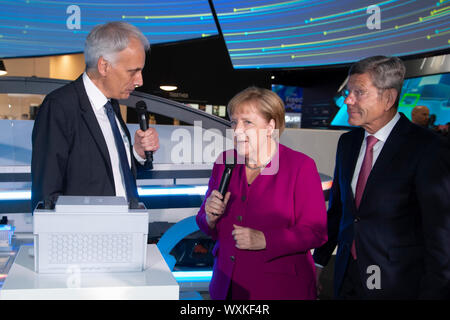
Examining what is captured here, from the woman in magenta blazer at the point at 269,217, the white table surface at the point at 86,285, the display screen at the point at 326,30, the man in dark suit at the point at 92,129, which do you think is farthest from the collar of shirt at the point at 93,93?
the display screen at the point at 326,30

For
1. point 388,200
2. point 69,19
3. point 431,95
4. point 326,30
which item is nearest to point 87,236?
point 388,200

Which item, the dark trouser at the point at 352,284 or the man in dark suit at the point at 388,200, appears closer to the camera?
the man in dark suit at the point at 388,200

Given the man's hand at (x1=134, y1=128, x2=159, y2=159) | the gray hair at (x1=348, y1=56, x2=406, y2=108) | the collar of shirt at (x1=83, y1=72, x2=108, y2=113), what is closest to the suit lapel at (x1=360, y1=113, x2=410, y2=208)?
the gray hair at (x1=348, y1=56, x2=406, y2=108)

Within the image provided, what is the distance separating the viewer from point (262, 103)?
1.61 m

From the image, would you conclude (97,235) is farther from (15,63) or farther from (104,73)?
(15,63)

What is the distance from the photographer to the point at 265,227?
158 centimetres

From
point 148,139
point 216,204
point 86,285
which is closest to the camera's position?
point 86,285

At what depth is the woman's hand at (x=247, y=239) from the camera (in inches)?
58.4

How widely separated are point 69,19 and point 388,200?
522 cm

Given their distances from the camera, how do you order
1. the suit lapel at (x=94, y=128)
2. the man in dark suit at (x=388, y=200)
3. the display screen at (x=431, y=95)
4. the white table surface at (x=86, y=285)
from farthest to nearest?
the display screen at (x=431, y=95) → the suit lapel at (x=94, y=128) → the man in dark suit at (x=388, y=200) → the white table surface at (x=86, y=285)

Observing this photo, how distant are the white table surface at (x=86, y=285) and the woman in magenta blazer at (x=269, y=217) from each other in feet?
1.62

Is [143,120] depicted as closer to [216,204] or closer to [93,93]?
[93,93]

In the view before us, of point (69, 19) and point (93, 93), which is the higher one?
point (69, 19)

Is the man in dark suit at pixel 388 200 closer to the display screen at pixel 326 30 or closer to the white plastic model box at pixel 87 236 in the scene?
the white plastic model box at pixel 87 236
